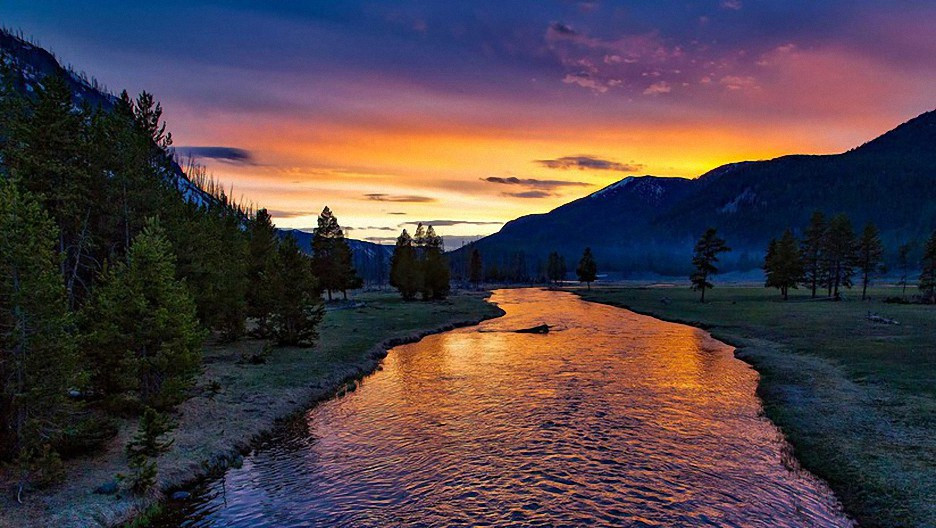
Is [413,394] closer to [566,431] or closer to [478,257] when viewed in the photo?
[566,431]

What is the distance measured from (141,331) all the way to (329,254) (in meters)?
75.4

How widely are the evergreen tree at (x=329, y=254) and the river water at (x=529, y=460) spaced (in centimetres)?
5976

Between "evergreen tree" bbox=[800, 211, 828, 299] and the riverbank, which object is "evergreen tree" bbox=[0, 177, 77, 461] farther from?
"evergreen tree" bbox=[800, 211, 828, 299]

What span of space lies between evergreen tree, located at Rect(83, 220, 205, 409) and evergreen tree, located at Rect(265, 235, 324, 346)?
74.5 ft

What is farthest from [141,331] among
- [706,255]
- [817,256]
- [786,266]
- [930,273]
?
[817,256]

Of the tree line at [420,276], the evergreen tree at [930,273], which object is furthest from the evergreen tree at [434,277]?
the evergreen tree at [930,273]

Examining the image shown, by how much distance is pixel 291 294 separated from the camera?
46.8 meters

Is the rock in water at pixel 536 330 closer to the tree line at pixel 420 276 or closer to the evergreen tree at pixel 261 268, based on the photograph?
the evergreen tree at pixel 261 268

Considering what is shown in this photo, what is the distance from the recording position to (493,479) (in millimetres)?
19344

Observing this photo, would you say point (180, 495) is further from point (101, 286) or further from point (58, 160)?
point (58, 160)

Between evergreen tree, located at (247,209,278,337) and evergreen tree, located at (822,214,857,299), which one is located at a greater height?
evergreen tree, located at (822,214,857,299)

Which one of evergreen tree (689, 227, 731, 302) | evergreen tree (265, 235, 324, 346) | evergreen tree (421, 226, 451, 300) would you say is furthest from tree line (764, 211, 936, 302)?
evergreen tree (265, 235, 324, 346)

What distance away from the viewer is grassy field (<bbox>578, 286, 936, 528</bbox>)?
16.9 meters

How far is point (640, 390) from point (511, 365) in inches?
455
